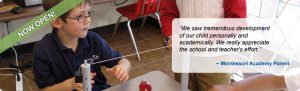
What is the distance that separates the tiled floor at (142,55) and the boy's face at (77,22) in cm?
91

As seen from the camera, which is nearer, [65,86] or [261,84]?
[261,84]

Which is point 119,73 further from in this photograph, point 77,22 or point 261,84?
point 261,84

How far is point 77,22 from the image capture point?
96cm

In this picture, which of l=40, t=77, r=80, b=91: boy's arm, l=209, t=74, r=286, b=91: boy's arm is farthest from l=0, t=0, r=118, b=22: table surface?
l=209, t=74, r=286, b=91: boy's arm

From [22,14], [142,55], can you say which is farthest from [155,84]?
[142,55]

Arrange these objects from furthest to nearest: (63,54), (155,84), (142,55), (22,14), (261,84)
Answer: (142,55), (22,14), (63,54), (155,84), (261,84)

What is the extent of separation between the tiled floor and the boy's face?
0.91 metres

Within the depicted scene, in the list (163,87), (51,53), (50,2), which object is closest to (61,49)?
(51,53)

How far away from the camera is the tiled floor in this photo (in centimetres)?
215

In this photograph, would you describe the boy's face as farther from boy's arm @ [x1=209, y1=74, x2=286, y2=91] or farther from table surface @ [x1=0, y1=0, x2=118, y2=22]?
table surface @ [x1=0, y1=0, x2=118, y2=22]

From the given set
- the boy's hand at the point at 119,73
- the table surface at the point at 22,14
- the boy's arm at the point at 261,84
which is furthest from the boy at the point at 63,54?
the table surface at the point at 22,14

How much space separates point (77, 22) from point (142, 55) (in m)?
1.62

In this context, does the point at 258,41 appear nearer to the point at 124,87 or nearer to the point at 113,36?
the point at 124,87

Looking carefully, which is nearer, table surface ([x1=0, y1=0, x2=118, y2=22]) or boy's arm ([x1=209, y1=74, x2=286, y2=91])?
boy's arm ([x1=209, y1=74, x2=286, y2=91])
